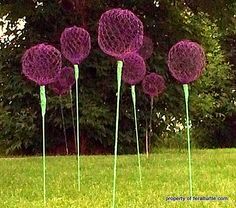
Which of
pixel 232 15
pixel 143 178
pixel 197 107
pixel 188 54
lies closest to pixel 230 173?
pixel 143 178

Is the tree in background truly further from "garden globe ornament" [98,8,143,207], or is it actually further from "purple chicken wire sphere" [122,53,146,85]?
"garden globe ornament" [98,8,143,207]

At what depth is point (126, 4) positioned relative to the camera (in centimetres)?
1527

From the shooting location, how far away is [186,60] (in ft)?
20.2

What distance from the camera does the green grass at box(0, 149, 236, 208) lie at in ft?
19.5

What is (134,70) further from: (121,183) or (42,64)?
(42,64)

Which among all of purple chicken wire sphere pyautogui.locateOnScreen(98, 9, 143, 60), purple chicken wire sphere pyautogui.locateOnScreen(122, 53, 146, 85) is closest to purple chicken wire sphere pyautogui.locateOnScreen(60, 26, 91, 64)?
purple chicken wire sphere pyautogui.locateOnScreen(122, 53, 146, 85)

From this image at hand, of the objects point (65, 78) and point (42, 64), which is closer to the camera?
point (42, 64)

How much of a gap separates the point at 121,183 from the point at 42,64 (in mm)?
1756

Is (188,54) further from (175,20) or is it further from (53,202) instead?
(175,20)

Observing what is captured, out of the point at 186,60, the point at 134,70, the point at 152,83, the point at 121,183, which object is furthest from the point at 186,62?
the point at 152,83

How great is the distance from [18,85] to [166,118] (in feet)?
11.9

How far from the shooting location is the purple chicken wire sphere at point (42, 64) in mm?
6270

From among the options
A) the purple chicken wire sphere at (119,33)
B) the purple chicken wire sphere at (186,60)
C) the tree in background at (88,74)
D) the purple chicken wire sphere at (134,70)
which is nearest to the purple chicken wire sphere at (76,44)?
the purple chicken wire sphere at (134,70)

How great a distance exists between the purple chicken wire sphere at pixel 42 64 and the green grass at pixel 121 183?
45.3 inches
